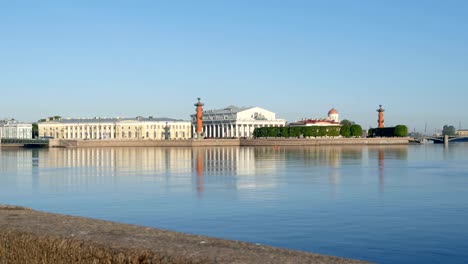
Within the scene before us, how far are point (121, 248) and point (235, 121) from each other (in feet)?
406

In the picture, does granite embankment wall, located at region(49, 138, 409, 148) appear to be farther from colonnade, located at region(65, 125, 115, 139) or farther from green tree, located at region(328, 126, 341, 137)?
colonnade, located at region(65, 125, 115, 139)

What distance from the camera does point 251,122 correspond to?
433ft

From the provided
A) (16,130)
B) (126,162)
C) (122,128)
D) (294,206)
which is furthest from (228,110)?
(294,206)

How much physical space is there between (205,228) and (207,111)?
12641cm

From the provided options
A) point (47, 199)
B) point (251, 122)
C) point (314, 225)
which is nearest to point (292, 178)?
point (47, 199)

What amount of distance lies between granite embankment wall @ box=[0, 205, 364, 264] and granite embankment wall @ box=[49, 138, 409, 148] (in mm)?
93866

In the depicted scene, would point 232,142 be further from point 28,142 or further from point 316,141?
point 28,142

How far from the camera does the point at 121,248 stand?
21.0ft

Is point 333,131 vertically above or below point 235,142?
above

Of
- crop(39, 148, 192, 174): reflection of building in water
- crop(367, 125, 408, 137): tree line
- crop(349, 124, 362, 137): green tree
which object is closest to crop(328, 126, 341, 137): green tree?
crop(349, 124, 362, 137): green tree

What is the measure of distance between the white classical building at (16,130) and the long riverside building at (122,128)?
560 inches

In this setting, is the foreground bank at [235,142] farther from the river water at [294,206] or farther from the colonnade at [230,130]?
the river water at [294,206]

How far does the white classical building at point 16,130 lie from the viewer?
5871 inches

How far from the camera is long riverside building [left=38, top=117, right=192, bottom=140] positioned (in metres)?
134
